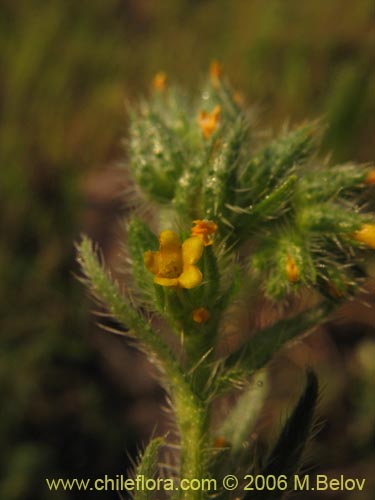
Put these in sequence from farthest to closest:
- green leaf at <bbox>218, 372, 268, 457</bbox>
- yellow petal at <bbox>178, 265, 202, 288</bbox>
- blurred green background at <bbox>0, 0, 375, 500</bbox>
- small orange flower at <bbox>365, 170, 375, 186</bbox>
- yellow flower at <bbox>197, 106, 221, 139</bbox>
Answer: blurred green background at <bbox>0, 0, 375, 500</bbox> → green leaf at <bbox>218, 372, 268, 457</bbox> → yellow flower at <bbox>197, 106, 221, 139</bbox> → small orange flower at <bbox>365, 170, 375, 186</bbox> → yellow petal at <bbox>178, 265, 202, 288</bbox>

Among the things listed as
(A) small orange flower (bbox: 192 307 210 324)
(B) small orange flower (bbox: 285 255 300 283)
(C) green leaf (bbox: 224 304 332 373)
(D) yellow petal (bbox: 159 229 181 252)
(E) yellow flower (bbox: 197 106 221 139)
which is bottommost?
(C) green leaf (bbox: 224 304 332 373)

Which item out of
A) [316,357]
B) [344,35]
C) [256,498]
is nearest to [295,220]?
[256,498]

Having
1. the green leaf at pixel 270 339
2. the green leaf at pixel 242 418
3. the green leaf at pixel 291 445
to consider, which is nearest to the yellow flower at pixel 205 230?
the green leaf at pixel 270 339

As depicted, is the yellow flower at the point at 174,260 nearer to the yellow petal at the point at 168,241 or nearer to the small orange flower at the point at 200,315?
the yellow petal at the point at 168,241

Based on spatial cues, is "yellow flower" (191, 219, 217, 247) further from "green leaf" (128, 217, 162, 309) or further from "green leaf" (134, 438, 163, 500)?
"green leaf" (134, 438, 163, 500)

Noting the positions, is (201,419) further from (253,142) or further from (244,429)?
(253,142)

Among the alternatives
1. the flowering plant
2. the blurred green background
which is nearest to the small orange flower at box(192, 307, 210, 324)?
the flowering plant
